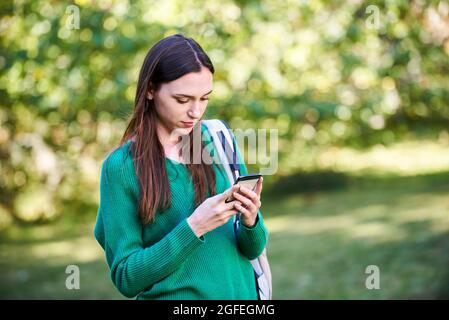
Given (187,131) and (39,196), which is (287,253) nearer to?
(39,196)

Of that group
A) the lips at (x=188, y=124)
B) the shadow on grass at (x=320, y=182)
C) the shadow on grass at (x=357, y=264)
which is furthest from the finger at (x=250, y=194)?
the shadow on grass at (x=320, y=182)

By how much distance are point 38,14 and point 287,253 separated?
10.4 ft

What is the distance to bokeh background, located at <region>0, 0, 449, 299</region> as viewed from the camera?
4969 millimetres

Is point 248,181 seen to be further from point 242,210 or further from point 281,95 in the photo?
point 281,95

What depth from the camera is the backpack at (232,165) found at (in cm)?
191

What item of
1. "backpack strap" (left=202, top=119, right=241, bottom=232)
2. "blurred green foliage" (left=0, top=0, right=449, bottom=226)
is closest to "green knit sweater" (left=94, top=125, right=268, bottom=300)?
"backpack strap" (left=202, top=119, right=241, bottom=232)

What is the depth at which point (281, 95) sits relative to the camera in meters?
5.43

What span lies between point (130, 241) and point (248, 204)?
35 cm

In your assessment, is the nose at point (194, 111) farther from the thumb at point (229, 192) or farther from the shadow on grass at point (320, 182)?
the shadow on grass at point (320, 182)

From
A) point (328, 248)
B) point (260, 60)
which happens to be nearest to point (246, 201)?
point (260, 60)

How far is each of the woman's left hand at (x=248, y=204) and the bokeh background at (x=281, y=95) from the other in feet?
10.0

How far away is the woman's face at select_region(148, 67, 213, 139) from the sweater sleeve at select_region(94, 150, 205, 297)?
0.20 m

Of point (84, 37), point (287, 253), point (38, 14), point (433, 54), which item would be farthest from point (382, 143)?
point (38, 14)

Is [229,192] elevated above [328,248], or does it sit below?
below
